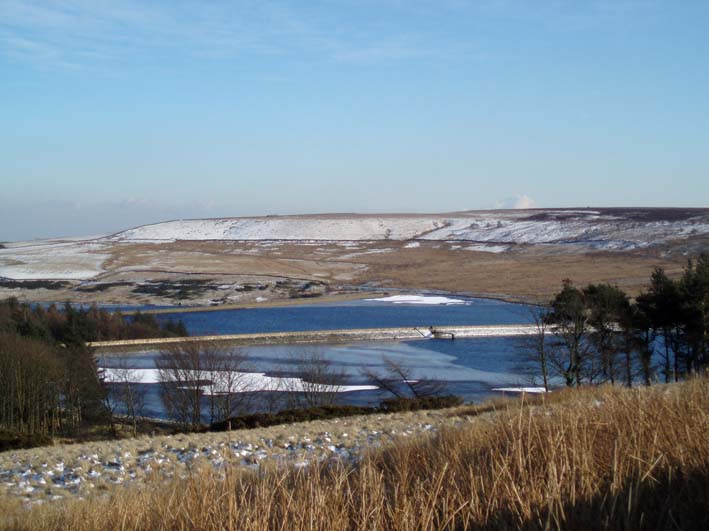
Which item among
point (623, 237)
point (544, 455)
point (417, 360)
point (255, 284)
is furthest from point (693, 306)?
point (623, 237)

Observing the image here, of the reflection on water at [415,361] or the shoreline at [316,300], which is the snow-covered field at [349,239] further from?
the reflection on water at [415,361]

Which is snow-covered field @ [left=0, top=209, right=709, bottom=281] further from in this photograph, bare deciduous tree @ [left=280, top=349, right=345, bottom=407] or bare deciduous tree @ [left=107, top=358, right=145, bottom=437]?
bare deciduous tree @ [left=280, top=349, right=345, bottom=407]

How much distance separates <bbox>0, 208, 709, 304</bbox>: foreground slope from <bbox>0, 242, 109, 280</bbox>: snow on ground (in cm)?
21

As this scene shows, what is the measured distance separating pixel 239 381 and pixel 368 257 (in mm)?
73889

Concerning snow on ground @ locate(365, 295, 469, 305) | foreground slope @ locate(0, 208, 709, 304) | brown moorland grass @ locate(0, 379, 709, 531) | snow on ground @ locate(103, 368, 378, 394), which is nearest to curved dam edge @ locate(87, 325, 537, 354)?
snow on ground @ locate(103, 368, 378, 394)

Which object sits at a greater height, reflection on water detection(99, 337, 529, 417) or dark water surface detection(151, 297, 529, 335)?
dark water surface detection(151, 297, 529, 335)

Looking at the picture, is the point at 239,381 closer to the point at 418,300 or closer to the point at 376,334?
the point at 376,334

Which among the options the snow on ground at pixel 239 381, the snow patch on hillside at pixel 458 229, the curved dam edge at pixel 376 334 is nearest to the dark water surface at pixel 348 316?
the curved dam edge at pixel 376 334

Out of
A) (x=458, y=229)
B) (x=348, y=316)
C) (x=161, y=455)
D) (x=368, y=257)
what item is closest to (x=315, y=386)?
(x=161, y=455)

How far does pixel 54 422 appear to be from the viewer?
29.6m

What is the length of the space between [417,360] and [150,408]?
1647cm

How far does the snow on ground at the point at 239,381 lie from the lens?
3228cm

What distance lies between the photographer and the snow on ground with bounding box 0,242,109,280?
311ft

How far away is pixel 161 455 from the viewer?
12.4m
